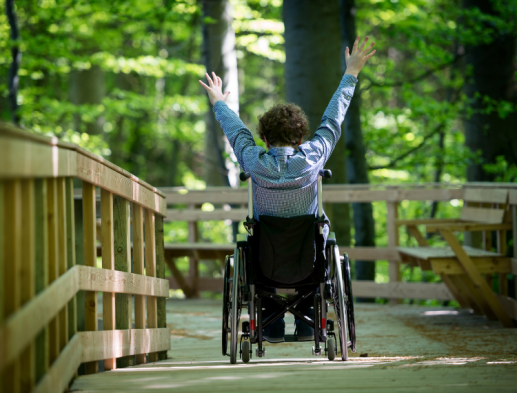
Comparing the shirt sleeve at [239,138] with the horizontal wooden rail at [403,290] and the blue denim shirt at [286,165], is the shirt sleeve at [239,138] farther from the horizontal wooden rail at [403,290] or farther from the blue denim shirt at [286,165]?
the horizontal wooden rail at [403,290]

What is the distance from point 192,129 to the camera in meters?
14.8

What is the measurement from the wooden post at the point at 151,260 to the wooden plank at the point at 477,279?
2070 millimetres

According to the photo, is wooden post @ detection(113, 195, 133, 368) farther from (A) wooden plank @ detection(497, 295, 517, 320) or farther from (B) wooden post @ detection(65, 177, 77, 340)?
(A) wooden plank @ detection(497, 295, 517, 320)

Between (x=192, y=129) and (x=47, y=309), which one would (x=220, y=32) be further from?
(x=47, y=309)

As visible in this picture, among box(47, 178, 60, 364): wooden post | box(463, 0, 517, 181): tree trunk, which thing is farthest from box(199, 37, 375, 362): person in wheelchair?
box(463, 0, 517, 181): tree trunk

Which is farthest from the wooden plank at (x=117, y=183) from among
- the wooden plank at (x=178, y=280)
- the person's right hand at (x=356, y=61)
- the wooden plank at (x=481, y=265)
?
the wooden plank at (x=178, y=280)

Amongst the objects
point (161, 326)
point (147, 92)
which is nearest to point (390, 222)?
point (161, 326)

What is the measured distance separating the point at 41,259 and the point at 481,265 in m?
3.65

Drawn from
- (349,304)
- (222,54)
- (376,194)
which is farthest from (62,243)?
(222,54)

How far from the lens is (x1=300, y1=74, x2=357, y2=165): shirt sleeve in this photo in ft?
10.2

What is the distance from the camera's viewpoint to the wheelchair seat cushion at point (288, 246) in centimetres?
306

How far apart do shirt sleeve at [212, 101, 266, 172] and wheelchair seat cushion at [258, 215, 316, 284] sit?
30cm

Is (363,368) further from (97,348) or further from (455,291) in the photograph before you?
(455,291)

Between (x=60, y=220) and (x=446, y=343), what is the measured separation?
112 inches
